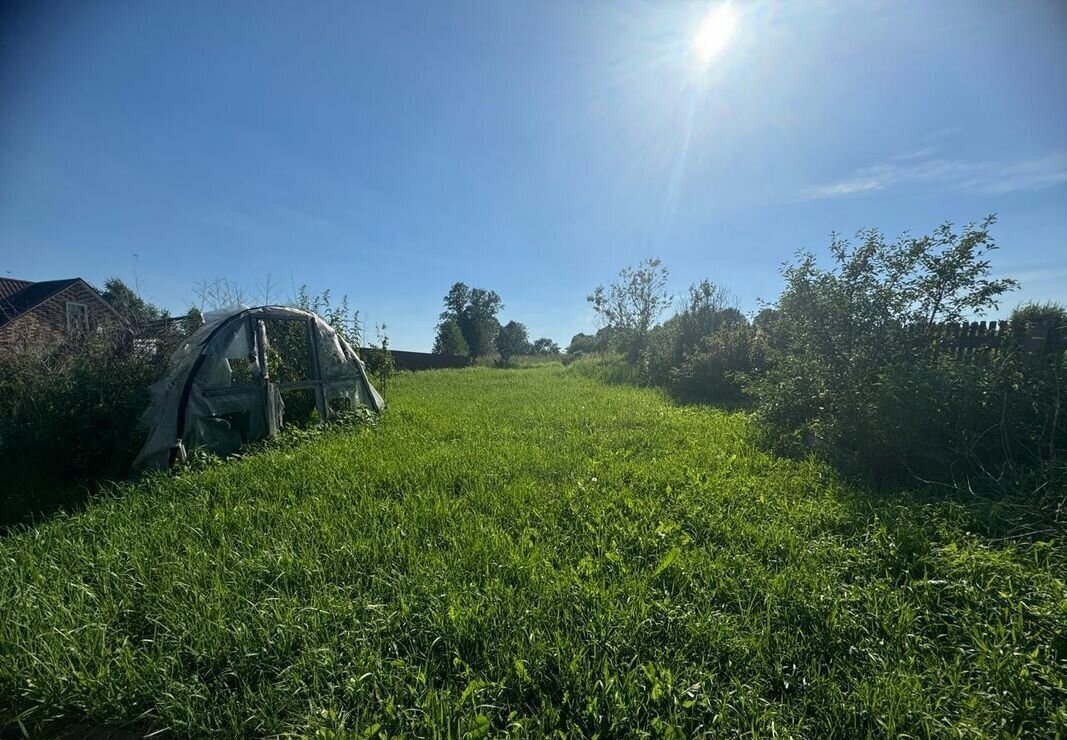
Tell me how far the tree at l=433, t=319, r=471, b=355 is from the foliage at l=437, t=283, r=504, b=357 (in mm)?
1438

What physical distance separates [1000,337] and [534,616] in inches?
278

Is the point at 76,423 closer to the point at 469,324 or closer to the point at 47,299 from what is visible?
the point at 47,299

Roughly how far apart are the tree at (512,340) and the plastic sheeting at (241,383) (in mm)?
46041

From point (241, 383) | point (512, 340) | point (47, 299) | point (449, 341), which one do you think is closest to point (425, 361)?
point (449, 341)

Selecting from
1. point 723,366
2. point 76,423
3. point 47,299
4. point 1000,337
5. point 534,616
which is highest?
point 47,299

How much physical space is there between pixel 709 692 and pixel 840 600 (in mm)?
1054

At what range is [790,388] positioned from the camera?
5.88 meters

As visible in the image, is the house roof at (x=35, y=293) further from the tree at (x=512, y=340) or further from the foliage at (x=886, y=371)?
the tree at (x=512, y=340)

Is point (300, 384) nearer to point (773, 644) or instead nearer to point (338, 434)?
point (338, 434)

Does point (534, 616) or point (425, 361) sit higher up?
point (425, 361)

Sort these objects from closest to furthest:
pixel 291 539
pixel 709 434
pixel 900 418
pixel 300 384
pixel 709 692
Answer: pixel 709 692
pixel 291 539
pixel 900 418
pixel 709 434
pixel 300 384

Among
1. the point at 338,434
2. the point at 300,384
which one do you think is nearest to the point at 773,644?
the point at 338,434

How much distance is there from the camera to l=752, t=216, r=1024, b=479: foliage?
145 inches

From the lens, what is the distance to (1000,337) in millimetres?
5023
